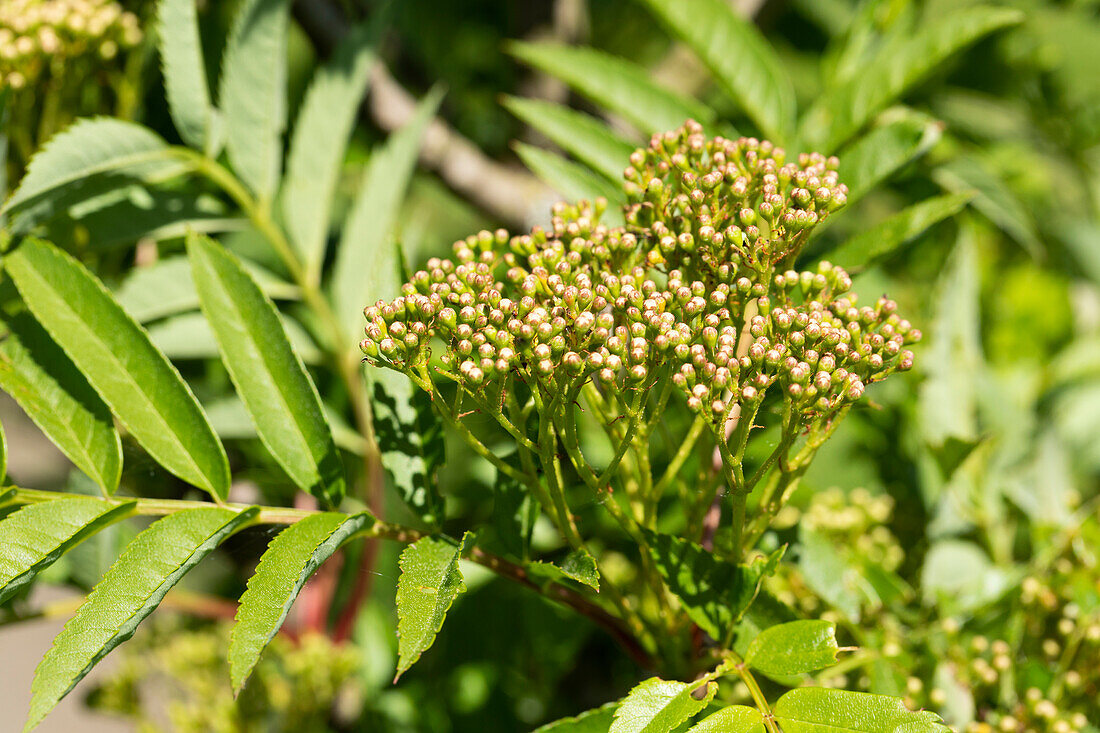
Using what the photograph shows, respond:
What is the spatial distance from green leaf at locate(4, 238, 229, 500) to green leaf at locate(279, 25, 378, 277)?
578 mm

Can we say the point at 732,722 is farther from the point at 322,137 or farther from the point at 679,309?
the point at 322,137

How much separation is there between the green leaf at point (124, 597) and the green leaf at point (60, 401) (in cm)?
17

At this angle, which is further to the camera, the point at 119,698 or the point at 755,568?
the point at 119,698

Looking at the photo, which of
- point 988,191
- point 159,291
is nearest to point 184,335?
point 159,291

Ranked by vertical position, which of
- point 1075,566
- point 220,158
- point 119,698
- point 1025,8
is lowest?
point 119,698

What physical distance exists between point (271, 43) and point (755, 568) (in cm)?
123

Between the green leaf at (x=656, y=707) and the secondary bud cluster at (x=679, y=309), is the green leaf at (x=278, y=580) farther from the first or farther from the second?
the green leaf at (x=656, y=707)

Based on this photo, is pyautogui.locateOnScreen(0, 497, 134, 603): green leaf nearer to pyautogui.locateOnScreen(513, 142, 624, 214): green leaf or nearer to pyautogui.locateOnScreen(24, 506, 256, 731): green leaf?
pyautogui.locateOnScreen(24, 506, 256, 731): green leaf

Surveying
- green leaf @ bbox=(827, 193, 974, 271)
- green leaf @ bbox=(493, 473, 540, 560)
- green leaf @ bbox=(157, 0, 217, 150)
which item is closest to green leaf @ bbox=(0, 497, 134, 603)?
green leaf @ bbox=(493, 473, 540, 560)

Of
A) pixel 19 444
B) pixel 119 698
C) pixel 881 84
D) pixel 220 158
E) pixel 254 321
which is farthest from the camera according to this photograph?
pixel 19 444

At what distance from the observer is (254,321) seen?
114 centimetres

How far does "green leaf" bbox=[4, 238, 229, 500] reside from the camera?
1091 millimetres

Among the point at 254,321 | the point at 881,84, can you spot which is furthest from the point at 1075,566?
the point at 254,321

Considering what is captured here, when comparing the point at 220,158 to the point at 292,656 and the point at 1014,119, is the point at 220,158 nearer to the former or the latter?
the point at 292,656
